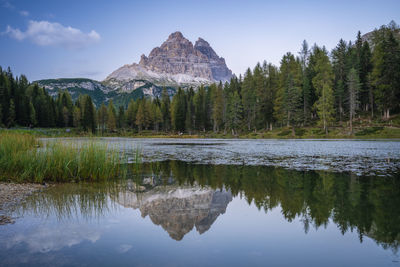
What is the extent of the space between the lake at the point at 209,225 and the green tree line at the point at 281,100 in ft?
109

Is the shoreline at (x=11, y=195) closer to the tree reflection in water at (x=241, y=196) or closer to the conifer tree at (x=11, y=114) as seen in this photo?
the tree reflection in water at (x=241, y=196)

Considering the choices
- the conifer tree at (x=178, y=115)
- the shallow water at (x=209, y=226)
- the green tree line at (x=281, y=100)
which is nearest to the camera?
the shallow water at (x=209, y=226)

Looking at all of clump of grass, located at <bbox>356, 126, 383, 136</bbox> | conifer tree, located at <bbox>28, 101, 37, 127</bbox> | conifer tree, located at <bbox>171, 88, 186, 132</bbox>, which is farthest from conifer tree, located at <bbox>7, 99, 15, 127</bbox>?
clump of grass, located at <bbox>356, 126, 383, 136</bbox>

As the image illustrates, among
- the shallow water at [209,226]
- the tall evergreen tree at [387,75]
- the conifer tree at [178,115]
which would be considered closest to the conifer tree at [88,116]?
the conifer tree at [178,115]

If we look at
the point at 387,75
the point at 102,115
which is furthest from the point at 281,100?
the point at 102,115

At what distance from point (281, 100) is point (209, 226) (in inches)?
2457

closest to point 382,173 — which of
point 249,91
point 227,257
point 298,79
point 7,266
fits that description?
point 227,257

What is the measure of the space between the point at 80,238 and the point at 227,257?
97.7 inches

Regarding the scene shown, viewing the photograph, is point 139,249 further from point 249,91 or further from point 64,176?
point 249,91

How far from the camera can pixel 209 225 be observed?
5.23m

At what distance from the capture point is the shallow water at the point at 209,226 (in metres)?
3.72

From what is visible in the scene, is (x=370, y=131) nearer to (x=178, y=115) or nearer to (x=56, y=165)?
(x=56, y=165)

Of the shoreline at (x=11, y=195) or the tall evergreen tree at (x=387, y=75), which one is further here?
the tall evergreen tree at (x=387, y=75)

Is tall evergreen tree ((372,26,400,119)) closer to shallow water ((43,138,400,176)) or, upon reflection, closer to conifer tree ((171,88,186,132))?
shallow water ((43,138,400,176))
